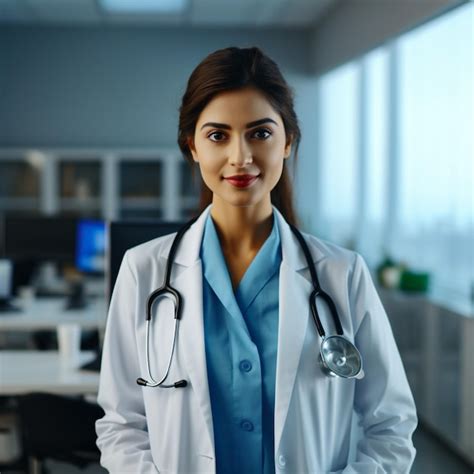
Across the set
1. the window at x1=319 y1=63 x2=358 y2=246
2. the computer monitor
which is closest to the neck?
the computer monitor

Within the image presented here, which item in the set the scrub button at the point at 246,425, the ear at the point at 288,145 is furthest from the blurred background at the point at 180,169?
the scrub button at the point at 246,425

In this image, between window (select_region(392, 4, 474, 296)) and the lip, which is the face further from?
window (select_region(392, 4, 474, 296))

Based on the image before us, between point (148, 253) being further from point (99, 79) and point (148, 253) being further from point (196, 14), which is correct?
point (99, 79)

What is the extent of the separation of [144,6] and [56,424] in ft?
12.7

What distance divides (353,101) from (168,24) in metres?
1.74

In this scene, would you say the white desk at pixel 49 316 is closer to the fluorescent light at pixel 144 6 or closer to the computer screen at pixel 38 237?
the computer screen at pixel 38 237

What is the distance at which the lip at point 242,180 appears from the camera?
1.03m

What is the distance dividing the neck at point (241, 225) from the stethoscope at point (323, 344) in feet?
0.29

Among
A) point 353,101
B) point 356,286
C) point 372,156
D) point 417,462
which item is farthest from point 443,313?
point 353,101

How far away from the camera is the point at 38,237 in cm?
398

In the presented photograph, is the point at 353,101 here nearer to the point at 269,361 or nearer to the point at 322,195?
the point at 322,195

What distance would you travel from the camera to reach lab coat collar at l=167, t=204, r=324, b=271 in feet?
3.70

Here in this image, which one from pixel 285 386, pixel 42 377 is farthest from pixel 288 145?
pixel 42 377

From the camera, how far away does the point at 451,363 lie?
2992 millimetres
